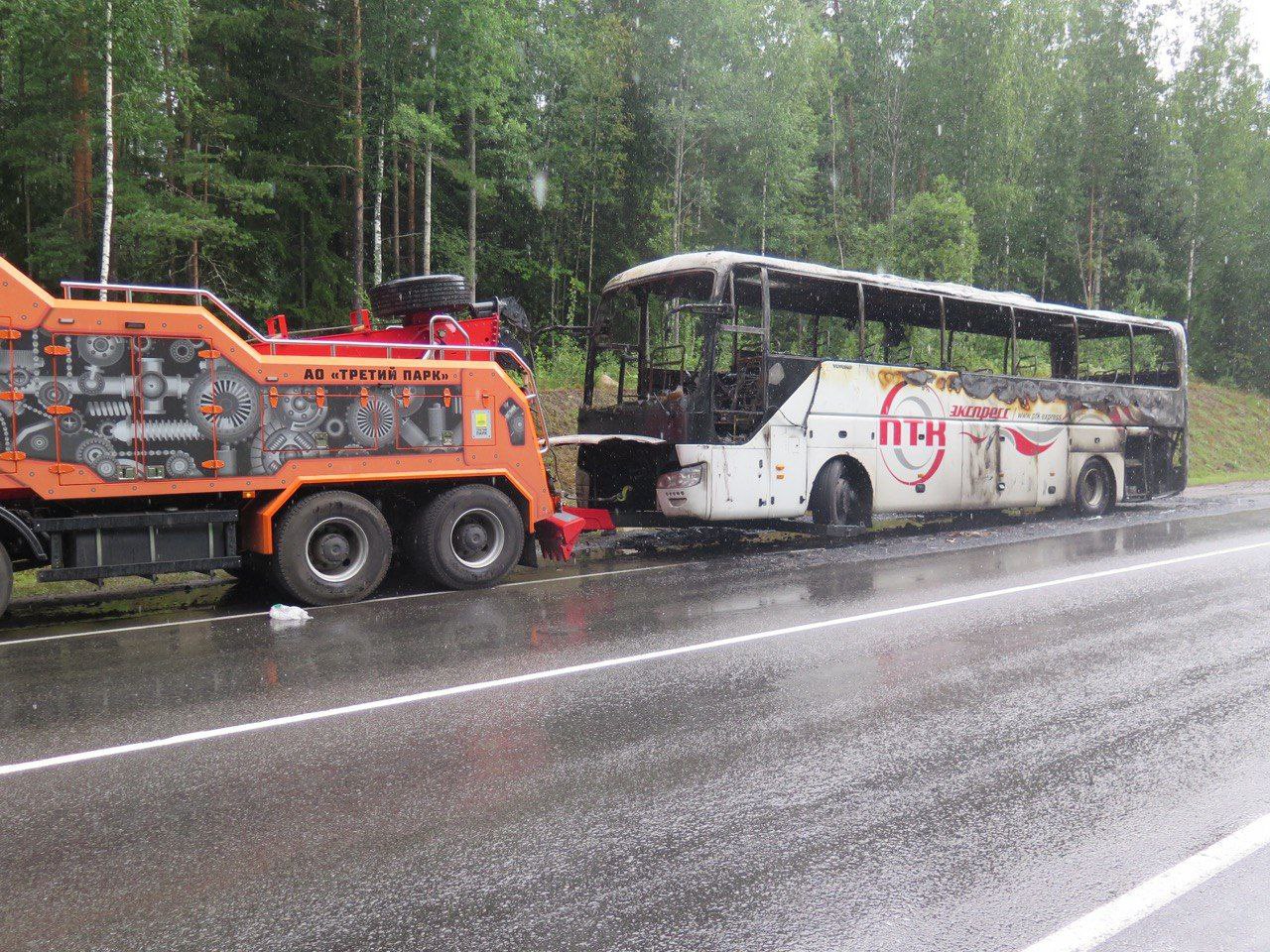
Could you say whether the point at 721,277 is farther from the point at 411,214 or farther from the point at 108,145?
the point at 411,214

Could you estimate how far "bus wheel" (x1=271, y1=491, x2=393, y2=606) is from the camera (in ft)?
29.1

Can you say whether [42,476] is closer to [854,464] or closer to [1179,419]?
[854,464]

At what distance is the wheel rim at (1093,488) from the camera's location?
18.2 metres

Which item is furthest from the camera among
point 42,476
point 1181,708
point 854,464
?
point 854,464

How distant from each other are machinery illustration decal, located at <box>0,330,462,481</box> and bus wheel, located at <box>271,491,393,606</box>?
19.9 inches

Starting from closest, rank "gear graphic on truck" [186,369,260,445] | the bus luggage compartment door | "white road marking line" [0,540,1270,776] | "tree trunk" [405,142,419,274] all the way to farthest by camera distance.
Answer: "white road marking line" [0,540,1270,776] < "gear graphic on truck" [186,369,260,445] < the bus luggage compartment door < "tree trunk" [405,142,419,274]

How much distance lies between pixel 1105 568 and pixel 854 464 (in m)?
3.90

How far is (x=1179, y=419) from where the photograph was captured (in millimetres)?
20172

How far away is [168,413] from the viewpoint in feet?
27.0

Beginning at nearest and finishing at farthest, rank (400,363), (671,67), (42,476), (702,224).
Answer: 1. (42,476)
2. (400,363)
3. (671,67)
4. (702,224)

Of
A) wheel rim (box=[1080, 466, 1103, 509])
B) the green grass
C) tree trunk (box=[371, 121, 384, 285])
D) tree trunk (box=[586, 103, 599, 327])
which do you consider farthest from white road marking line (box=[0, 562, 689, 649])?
the green grass

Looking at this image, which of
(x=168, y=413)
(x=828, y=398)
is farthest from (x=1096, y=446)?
(x=168, y=413)

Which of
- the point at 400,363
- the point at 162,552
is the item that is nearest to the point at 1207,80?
the point at 400,363

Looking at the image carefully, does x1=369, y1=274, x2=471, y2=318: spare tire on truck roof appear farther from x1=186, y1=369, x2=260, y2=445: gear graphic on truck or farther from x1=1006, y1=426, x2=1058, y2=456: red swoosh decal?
x1=1006, y1=426, x2=1058, y2=456: red swoosh decal
